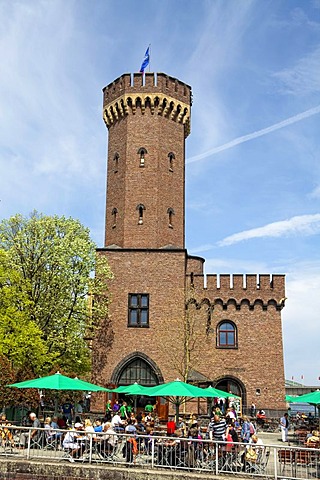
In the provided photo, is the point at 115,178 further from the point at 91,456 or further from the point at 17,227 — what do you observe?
the point at 91,456

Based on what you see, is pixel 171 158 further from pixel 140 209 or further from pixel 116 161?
pixel 140 209

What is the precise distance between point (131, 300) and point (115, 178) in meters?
8.44

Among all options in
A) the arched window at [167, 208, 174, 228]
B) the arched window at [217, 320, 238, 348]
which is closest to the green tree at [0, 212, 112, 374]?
the arched window at [167, 208, 174, 228]

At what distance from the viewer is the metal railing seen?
13922 millimetres

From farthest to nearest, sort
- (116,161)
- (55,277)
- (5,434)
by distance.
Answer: (116,161)
(55,277)
(5,434)

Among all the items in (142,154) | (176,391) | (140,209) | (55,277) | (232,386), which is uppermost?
(142,154)

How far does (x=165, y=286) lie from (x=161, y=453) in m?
17.6

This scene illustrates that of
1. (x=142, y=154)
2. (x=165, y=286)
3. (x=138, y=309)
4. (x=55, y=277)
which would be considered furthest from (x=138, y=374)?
(x=142, y=154)

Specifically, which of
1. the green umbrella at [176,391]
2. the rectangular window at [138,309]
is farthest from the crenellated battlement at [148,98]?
the green umbrella at [176,391]

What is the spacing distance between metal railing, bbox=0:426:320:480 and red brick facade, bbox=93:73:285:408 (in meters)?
15.2

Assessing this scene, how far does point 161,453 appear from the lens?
49.5 ft

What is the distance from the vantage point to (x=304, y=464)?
13742 mm

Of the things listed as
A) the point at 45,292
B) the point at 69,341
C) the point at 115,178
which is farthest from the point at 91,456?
the point at 115,178

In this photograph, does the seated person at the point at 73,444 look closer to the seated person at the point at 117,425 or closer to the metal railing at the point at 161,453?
the metal railing at the point at 161,453
